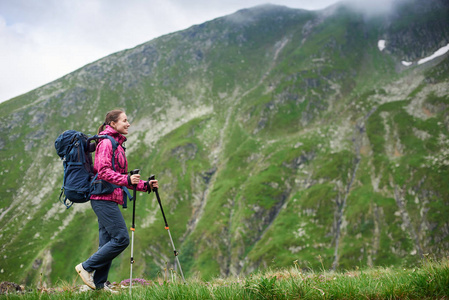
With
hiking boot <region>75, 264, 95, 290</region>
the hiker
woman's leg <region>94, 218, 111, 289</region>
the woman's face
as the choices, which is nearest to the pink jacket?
the hiker

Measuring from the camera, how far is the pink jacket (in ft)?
25.0

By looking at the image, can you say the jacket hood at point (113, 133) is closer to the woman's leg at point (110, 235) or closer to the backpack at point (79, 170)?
the backpack at point (79, 170)

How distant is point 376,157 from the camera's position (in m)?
139

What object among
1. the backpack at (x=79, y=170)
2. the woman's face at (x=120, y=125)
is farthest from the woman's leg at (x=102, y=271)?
the woman's face at (x=120, y=125)

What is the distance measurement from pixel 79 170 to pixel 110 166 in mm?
955

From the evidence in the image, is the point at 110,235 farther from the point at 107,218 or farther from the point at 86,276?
the point at 86,276

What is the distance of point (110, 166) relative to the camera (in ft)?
25.5

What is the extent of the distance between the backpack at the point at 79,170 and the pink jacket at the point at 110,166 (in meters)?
0.14

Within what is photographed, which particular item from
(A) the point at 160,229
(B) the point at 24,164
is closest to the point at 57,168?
(B) the point at 24,164

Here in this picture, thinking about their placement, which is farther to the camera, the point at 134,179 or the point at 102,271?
the point at 102,271

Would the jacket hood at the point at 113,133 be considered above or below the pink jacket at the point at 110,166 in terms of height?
above

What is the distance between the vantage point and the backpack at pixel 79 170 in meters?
7.66

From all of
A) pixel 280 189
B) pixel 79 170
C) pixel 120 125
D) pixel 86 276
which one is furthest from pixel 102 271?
pixel 280 189

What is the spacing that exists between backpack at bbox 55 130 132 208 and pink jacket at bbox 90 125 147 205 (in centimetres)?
14
